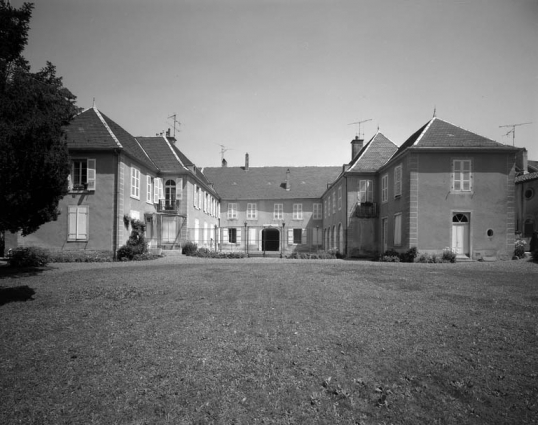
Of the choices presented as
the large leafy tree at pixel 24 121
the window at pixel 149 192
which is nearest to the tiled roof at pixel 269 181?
the window at pixel 149 192

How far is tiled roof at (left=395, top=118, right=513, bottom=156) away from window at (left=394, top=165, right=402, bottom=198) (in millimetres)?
1798

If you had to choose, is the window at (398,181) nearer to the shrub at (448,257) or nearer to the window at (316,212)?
the shrub at (448,257)

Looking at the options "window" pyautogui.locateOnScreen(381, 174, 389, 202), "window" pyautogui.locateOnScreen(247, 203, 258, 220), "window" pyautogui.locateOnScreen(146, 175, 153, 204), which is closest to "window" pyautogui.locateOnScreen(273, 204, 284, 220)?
"window" pyautogui.locateOnScreen(247, 203, 258, 220)

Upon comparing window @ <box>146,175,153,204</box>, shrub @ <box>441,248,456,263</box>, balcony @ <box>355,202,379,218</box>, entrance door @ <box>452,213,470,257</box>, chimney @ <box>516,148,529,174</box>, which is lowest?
shrub @ <box>441,248,456,263</box>

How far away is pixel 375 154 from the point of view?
24.7 m

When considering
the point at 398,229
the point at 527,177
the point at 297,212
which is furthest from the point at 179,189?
the point at 527,177

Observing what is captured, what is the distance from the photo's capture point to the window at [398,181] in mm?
19422

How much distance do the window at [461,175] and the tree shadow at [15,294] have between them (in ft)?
60.8

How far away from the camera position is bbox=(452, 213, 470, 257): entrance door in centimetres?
1759

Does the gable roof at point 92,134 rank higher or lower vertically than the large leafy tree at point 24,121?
higher

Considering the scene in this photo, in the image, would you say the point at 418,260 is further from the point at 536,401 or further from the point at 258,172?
the point at 258,172

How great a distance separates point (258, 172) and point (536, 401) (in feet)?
124

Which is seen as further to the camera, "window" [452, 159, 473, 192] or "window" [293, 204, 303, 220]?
"window" [293, 204, 303, 220]

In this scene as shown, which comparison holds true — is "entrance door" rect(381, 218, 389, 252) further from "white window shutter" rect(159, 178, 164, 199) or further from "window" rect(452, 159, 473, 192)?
"white window shutter" rect(159, 178, 164, 199)
